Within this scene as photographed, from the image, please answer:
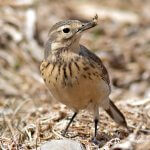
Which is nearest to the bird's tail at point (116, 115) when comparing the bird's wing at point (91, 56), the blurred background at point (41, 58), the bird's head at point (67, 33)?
the blurred background at point (41, 58)

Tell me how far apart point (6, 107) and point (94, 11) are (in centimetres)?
416

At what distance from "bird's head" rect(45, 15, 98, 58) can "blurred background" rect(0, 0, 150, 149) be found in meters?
0.90

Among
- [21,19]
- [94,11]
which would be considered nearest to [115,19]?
[94,11]

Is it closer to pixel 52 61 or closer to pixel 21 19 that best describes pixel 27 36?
pixel 21 19

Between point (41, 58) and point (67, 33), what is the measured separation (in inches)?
141

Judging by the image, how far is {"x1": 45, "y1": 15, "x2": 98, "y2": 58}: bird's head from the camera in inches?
234

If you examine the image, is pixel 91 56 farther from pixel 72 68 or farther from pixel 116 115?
pixel 116 115

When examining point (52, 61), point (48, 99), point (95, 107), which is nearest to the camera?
point (52, 61)

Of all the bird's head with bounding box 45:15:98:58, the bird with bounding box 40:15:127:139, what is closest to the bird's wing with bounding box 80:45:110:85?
the bird with bounding box 40:15:127:139

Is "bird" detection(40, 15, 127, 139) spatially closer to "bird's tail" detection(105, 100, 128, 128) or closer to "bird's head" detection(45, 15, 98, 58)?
"bird's head" detection(45, 15, 98, 58)

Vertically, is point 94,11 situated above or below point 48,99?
above

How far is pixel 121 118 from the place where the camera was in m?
6.80

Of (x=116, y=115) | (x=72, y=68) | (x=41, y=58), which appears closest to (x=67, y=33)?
(x=72, y=68)

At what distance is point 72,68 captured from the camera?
19.5ft
